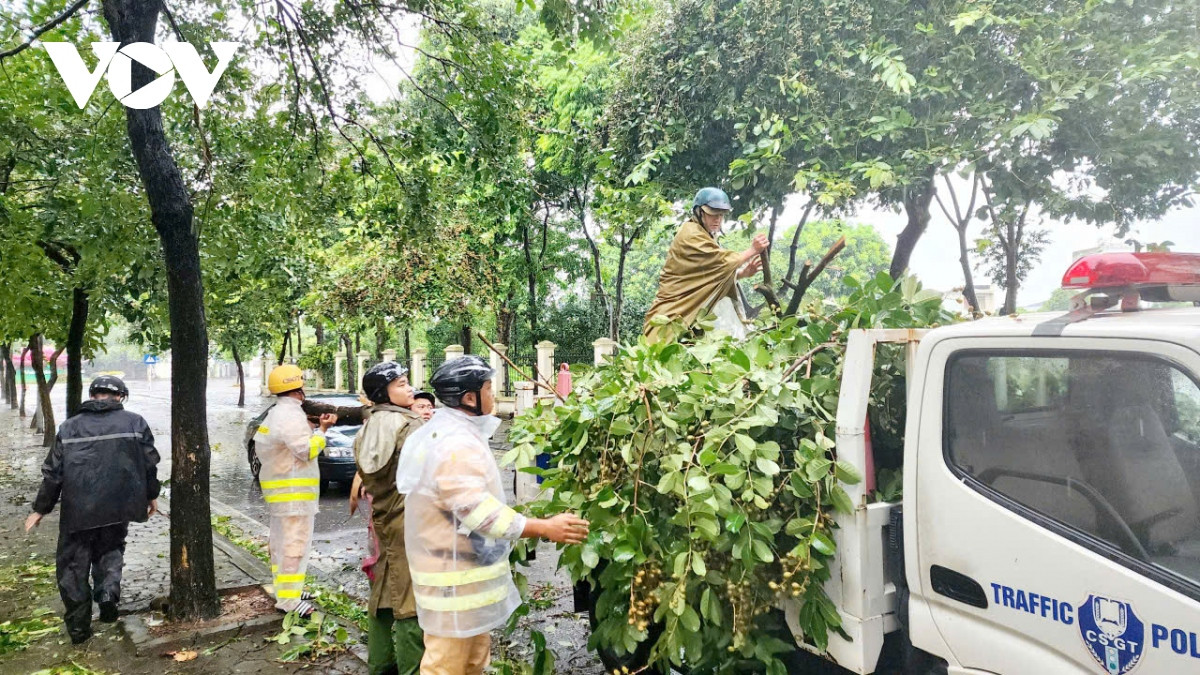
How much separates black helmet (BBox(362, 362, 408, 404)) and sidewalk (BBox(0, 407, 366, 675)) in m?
1.65

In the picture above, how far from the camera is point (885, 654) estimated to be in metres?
2.69

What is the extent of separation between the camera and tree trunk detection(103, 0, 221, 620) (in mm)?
4816

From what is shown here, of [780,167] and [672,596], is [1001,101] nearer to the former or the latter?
[780,167]

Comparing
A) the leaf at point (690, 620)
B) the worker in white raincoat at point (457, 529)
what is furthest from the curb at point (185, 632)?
the leaf at point (690, 620)

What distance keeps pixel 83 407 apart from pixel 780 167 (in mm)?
7746

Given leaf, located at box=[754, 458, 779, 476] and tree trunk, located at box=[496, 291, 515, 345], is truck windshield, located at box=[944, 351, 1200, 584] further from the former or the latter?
tree trunk, located at box=[496, 291, 515, 345]

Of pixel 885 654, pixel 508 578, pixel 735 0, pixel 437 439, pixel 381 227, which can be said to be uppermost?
pixel 735 0

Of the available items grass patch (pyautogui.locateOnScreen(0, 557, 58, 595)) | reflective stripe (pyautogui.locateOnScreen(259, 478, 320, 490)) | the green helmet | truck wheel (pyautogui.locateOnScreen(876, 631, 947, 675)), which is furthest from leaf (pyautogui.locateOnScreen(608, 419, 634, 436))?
grass patch (pyautogui.locateOnScreen(0, 557, 58, 595))

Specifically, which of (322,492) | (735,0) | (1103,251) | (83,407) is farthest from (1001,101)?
(322,492)

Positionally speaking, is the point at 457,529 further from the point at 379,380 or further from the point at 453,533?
the point at 379,380

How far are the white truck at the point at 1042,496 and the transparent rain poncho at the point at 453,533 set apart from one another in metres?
1.32

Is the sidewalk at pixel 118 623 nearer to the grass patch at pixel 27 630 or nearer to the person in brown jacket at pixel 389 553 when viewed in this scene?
the grass patch at pixel 27 630

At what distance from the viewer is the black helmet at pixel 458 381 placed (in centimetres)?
305

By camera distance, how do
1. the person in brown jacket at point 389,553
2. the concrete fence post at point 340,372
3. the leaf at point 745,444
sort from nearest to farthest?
the leaf at point 745,444
the person in brown jacket at point 389,553
the concrete fence post at point 340,372
